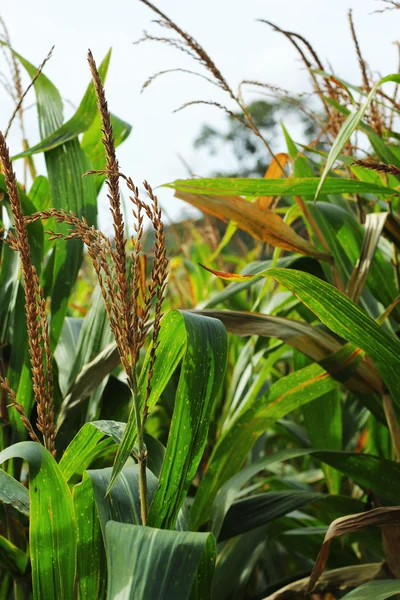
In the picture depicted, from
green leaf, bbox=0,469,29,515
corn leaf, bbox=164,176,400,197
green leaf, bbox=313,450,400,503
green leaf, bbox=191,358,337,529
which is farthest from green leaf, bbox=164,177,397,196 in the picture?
green leaf, bbox=0,469,29,515

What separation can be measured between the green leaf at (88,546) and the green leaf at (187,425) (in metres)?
0.08

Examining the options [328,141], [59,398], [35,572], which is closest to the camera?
[35,572]

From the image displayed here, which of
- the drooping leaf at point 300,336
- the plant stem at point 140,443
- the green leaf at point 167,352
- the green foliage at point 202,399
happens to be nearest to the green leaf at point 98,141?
the green foliage at point 202,399

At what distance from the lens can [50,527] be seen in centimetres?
60

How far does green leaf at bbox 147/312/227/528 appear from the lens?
0.59 metres

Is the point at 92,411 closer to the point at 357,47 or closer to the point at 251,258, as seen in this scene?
the point at 357,47

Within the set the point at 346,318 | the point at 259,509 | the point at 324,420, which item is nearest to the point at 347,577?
the point at 259,509

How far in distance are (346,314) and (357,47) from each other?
47 centimetres

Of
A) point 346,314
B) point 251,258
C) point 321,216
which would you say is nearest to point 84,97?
point 321,216

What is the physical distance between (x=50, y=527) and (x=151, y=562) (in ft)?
0.50

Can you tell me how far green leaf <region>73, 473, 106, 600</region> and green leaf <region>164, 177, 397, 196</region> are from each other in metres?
0.44

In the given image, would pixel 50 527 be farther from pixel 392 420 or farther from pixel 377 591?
pixel 392 420

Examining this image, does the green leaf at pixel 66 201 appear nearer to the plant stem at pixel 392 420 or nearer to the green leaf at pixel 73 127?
the green leaf at pixel 73 127

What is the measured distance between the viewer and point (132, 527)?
0.51 m
